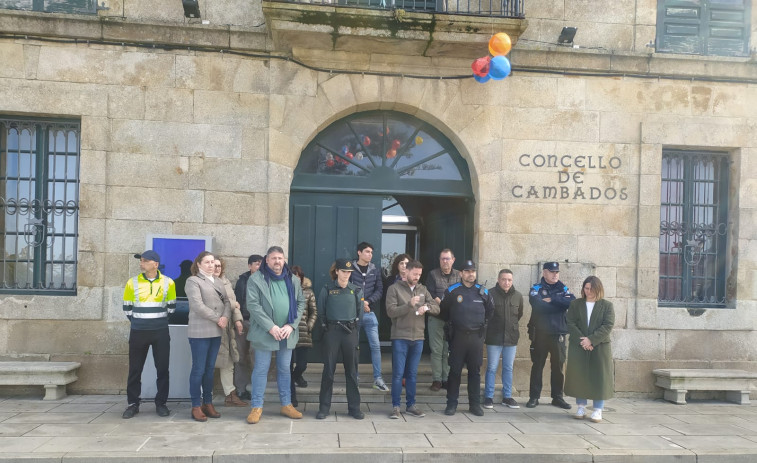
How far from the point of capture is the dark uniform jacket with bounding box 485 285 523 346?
734 cm

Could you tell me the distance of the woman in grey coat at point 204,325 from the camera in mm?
6363

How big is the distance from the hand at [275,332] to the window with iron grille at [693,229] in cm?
580

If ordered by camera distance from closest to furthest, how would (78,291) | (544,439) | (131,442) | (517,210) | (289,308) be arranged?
(131,442) → (544,439) → (289,308) → (78,291) → (517,210)

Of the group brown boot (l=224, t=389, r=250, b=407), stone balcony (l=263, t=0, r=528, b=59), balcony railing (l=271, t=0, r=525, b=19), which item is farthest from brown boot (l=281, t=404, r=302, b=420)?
balcony railing (l=271, t=0, r=525, b=19)

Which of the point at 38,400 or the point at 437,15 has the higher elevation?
the point at 437,15

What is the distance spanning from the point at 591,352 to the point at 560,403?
A: 1017mm

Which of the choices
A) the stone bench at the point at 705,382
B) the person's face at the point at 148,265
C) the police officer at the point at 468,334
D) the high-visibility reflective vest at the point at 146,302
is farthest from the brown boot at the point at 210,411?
the stone bench at the point at 705,382

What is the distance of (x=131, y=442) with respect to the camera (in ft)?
18.3

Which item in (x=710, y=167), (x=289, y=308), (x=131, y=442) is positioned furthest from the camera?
(x=710, y=167)

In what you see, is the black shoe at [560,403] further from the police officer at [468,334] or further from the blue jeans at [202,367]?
the blue jeans at [202,367]

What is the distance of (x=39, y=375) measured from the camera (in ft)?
23.1

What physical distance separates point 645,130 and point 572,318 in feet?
10.6

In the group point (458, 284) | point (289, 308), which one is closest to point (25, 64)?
point (289, 308)

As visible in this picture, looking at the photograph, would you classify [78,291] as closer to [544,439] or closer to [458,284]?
[458,284]
